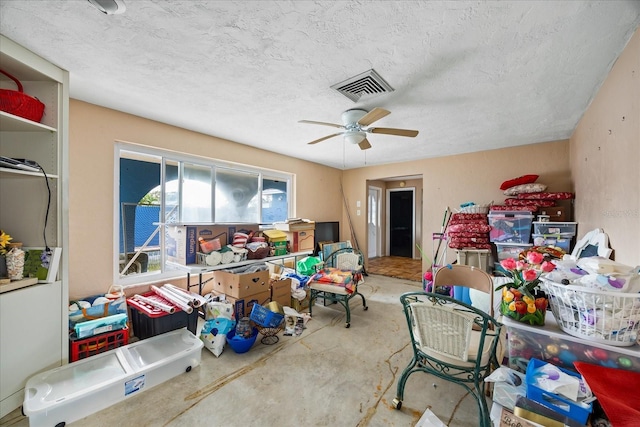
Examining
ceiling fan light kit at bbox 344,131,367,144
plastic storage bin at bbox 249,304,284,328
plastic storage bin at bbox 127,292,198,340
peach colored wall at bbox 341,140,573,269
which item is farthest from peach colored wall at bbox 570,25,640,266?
plastic storage bin at bbox 127,292,198,340

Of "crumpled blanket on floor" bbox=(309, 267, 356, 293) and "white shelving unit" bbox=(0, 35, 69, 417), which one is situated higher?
"white shelving unit" bbox=(0, 35, 69, 417)

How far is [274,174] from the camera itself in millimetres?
4398

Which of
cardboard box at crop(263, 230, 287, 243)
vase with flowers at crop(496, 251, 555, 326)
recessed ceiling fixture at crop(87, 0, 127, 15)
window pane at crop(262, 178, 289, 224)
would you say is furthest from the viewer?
window pane at crop(262, 178, 289, 224)

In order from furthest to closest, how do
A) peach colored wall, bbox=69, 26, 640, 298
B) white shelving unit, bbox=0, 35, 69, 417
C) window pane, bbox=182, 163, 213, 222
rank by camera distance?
window pane, bbox=182, 163, 213, 222 → white shelving unit, bbox=0, 35, 69, 417 → peach colored wall, bbox=69, 26, 640, 298

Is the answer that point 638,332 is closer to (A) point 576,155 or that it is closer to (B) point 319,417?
(B) point 319,417

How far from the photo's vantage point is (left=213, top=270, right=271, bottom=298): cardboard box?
280cm

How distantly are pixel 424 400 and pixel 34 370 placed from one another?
2.69 meters

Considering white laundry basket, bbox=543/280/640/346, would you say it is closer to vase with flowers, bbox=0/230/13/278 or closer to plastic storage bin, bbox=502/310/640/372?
plastic storage bin, bbox=502/310/640/372

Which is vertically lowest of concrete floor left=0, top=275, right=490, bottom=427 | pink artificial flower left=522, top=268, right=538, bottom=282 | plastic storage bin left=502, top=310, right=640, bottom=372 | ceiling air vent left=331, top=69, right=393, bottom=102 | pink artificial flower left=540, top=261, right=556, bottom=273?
concrete floor left=0, top=275, right=490, bottom=427

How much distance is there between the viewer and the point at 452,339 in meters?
Answer: 1.44

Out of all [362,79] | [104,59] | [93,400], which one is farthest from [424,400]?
[104,59]

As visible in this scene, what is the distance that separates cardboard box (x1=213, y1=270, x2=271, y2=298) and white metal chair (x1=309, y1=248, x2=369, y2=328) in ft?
1.95

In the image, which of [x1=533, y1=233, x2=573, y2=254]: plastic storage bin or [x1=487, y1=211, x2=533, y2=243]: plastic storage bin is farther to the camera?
[x1=487, y1=211, x2=533, y2=243]: plastic storage bin

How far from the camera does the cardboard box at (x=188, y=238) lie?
9.24ft
